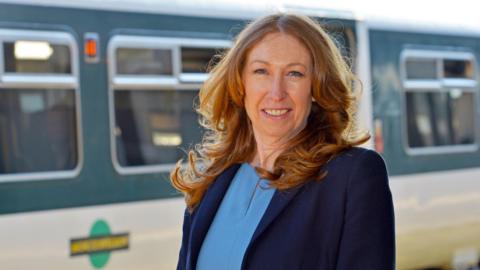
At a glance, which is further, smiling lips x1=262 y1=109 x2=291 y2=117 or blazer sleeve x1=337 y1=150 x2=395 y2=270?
smiling lips x1=262 y1=109 x2=291 y2=117

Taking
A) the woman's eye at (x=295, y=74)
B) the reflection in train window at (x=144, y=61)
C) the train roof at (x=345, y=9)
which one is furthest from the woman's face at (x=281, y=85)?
the reflection in train window at (x=144, y=61)

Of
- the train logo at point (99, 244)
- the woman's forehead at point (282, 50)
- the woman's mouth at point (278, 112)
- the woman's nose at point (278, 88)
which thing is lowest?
the train logo at point (99, 244)

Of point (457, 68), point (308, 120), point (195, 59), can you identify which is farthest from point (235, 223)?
point (457, 68)

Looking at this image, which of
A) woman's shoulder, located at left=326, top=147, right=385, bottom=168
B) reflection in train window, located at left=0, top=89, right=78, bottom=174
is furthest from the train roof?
woman's shoulder, located at left=326, top=147, right=385, bottom=168

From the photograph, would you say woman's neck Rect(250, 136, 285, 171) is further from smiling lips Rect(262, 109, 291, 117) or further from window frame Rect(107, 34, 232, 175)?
window frame Rect(107, 34, 232, 175)

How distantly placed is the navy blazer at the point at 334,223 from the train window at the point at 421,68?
515cm

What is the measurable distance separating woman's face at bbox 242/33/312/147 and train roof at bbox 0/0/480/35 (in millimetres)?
2718

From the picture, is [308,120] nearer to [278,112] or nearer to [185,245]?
[278,112]

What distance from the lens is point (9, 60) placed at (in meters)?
4.91

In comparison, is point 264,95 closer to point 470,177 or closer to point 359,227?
point 359,227

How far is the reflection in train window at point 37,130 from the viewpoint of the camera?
16.3 ft

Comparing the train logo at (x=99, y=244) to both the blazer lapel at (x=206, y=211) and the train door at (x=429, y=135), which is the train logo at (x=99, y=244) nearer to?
the train door at (x=429, y=135)

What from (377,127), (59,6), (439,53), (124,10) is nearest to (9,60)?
(59,6)

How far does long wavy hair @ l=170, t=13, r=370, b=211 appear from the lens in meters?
2.24
